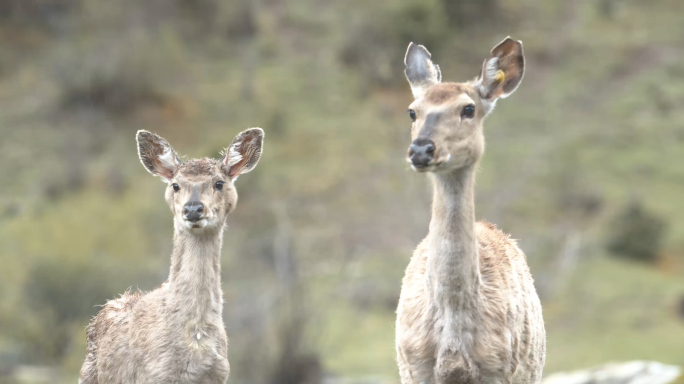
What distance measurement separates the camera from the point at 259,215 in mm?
33000

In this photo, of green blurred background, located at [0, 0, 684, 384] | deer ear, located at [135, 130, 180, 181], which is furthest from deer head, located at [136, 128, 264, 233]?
green blurred background, located at [0, 0, 684, 384]

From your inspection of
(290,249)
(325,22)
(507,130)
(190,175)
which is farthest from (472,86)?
(325,22)

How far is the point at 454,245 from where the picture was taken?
29.8ft

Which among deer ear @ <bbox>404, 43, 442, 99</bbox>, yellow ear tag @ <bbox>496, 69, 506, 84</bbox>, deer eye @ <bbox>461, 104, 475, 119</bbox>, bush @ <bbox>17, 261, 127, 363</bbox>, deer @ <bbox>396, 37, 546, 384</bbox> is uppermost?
bush @ <bbox>17, 261, 127, 363</bbox>

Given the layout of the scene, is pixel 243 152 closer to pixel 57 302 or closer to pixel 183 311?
pixel 183 311

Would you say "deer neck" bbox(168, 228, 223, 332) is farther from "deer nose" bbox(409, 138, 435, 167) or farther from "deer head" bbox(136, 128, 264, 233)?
"deer nose" bbox(409, 138, 435, 167)

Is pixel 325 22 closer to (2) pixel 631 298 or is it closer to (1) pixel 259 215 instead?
(1) pixel 259 215

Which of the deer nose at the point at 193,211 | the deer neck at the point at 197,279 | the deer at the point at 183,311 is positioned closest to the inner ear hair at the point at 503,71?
the deer at the point at 183,311

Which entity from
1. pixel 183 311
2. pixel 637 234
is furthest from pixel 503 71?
pixel 637 234

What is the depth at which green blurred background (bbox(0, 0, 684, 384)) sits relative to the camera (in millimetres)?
28203

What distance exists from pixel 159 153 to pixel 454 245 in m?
3.47

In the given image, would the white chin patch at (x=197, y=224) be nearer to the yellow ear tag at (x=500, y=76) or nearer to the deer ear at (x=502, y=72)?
the deer ear at (x=502, y=72)

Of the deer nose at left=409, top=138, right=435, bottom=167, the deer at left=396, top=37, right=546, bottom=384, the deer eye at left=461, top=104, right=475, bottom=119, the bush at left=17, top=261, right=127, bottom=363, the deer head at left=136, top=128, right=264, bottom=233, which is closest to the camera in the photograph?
the deer nose at left=409, top=138, right=435, bottom=167

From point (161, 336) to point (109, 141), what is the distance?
32.5 metres
